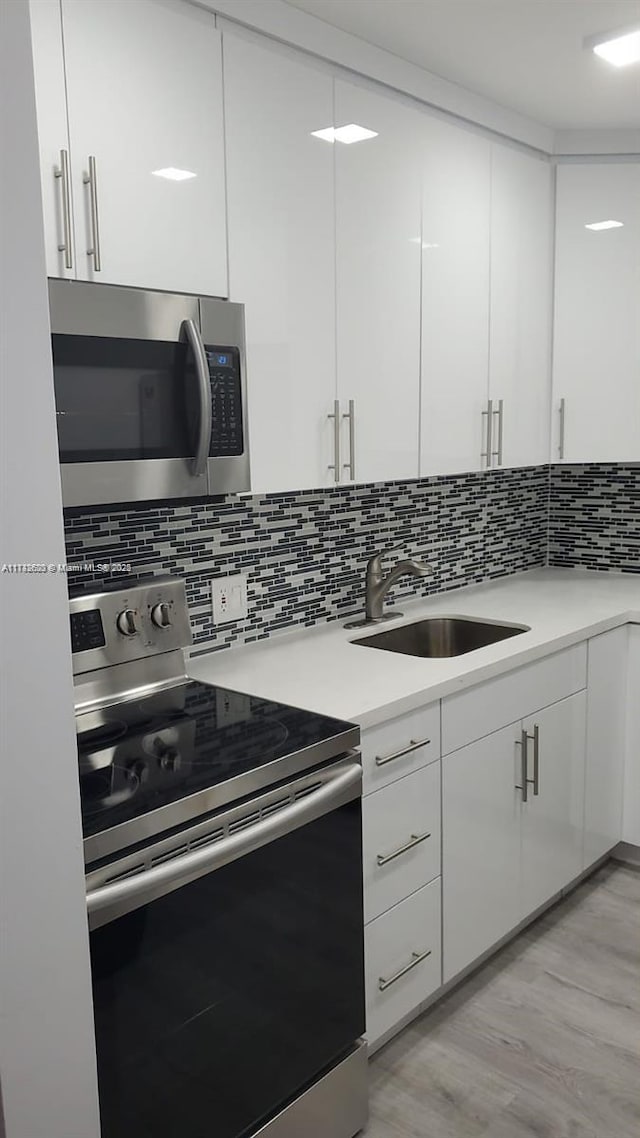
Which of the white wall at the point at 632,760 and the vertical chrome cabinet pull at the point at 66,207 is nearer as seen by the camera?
the vertical chrome cabinet pull at the point at 66,207

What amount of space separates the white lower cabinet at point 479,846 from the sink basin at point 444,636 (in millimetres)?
389

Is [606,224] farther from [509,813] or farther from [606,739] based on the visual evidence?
[509,813]

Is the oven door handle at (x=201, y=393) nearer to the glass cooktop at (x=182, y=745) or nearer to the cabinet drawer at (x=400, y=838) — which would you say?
the glass cooktop at (x=182, y=745)

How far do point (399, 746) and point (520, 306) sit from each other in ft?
5.17

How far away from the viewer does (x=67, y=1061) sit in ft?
3.97

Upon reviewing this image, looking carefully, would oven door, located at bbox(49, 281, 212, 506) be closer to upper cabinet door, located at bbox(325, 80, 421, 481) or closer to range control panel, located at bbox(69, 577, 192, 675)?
range control panel, located at bbox(69, 577, 192, 675)

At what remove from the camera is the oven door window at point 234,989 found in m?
1.43

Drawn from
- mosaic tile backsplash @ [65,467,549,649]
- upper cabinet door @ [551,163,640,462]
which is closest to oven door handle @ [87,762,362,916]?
mosaic tile backsplash @ [65,467,549,649]

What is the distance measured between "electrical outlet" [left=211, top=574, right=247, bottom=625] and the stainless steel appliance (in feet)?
0.99

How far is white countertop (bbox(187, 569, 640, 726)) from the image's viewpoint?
204 cm

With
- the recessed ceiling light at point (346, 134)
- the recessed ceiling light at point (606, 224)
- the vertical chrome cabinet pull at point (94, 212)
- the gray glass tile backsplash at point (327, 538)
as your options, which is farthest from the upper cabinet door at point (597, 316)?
the vertical chrome cabinet pull at point (94, 212)

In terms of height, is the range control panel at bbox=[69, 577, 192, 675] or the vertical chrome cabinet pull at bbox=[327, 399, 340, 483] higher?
the vertical chrome cabinet pull at bbox=[327, 399, 340, 483]

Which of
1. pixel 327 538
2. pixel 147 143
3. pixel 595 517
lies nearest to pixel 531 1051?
pixel 327 538

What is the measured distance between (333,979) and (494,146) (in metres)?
2.28
